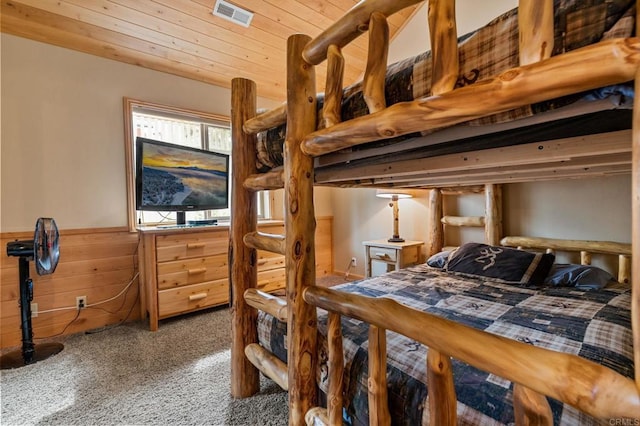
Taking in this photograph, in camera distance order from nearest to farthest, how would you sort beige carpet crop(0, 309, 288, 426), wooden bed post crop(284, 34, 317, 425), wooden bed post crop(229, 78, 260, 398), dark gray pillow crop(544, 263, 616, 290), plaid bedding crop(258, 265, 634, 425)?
plaid bedding crop(258, 265, 634, 425)
wooden bed post crop(284, 34, 317, 425)
beige carpet crop(0, 309, 288, 426)
wooden bed post crop(229, 78, 260, 398)
dark gray pillow crop(544, 263, 616, 290)

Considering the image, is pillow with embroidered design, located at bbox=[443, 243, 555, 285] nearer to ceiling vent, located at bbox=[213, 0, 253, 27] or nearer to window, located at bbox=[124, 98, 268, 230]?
window, located at bbox=[124, 98, 268, 230]

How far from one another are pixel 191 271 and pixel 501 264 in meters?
2.53

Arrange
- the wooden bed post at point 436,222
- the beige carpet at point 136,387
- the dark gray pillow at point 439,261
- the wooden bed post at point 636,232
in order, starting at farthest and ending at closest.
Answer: the wooden bed post at point 436,222
the dark gray pillow at point 439,261
the beige carpet at point 136,387
the wooden bed post at point 636,232

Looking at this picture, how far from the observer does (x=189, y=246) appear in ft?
8.86

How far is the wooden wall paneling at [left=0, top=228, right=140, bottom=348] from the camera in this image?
2291 mm

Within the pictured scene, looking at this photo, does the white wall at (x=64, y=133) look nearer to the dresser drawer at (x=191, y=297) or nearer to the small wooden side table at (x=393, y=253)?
the dresser drawer at (x=191, y=297)

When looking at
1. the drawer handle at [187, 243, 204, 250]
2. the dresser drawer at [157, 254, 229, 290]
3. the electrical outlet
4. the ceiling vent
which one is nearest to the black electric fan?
the electrical outlet

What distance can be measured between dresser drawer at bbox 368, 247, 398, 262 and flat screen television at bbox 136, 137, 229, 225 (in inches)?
65.6

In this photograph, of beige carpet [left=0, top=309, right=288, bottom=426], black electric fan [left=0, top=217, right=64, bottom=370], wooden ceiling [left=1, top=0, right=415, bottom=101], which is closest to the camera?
beige carpet [left=0, top=309, right=288, bottom=426]

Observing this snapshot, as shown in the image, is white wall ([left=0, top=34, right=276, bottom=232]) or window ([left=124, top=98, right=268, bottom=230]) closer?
white wall ([left=0, top=34, right=276, bottom=232])

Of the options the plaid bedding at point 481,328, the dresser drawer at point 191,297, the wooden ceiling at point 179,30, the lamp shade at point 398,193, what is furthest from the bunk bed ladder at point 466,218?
the dresser drawer at point 191,297

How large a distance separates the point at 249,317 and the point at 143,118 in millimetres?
2459

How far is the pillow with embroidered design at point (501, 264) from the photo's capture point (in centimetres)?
198

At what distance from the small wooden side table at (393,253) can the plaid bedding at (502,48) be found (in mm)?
2177
